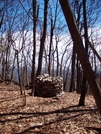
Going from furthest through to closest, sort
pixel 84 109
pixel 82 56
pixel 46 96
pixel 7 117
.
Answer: pixel 46 96, pixel 84 109, pixel 7 117, pixel 82 56

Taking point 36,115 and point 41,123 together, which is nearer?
point 41,123

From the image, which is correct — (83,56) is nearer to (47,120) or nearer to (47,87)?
(47,120)

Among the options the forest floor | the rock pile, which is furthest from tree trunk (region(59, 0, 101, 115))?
the rock pile

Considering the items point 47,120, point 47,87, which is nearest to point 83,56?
point 47,120

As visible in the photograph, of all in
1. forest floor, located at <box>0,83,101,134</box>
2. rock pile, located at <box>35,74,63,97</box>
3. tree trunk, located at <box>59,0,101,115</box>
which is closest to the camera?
tree trunk, located at <box>59,0,101,115</box>

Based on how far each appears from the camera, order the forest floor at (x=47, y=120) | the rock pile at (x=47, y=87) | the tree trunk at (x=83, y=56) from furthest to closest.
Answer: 1. the rock pile at (x=47, y=87)
2. the forest floor at (x=47, y=120)
3. the tree trunk at (x=83, y=56)

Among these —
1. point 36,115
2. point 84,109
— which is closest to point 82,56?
point 36,115

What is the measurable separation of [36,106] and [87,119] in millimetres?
1668

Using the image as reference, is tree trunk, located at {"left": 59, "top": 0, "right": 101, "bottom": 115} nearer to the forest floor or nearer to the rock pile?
the forest floor

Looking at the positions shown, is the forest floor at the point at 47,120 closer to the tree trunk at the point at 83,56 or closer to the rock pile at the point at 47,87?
the tree trunk at the point at 83,56

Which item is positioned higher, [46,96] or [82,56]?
[82,56]

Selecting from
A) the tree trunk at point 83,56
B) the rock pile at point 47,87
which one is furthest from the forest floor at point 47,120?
the rock pile at point 47,87

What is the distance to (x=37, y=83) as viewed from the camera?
809 cm

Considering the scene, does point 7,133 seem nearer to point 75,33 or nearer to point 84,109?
point 75,33
